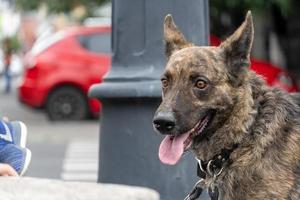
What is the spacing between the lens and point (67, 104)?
Result: 60.6 ft

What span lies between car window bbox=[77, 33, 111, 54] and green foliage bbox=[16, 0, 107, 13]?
223cm

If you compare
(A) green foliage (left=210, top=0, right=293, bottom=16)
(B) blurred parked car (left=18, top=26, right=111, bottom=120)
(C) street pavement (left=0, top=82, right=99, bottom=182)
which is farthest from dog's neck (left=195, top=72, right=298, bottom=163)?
(A) green foliage (left=210, top=0, right=293, bottom=16)

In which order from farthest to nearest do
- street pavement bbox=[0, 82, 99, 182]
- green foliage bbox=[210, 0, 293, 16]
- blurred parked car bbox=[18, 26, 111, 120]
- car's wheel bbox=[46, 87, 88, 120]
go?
car's wheel bbox=[46, 87, 88, 120], blurred parked car bbox=[18, 26, 111, 120], green foliage bbox=[210, 0, 293, 16], street pavement bbox=[0, 82, 99, 182]

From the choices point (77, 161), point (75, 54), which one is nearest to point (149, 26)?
point (77, 161)

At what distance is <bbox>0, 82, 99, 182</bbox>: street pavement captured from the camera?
1198 centimetres

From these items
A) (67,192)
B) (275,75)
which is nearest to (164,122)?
(67,192)

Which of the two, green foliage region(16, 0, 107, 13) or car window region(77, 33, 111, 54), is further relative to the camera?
green foliage region(16, 0, 107, 13)

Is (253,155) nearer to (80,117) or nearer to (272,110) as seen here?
(272,110)

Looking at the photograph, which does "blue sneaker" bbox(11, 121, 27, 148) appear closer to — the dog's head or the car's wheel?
the dog's head

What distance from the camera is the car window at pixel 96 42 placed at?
17938 millimetres

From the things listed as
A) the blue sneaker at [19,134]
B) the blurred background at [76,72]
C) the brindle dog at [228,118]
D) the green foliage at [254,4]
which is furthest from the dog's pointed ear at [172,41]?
the green foliage at [254,4]

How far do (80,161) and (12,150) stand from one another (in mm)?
8946

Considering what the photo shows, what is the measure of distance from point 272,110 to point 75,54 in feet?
45.4

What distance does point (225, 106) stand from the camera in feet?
14.2
